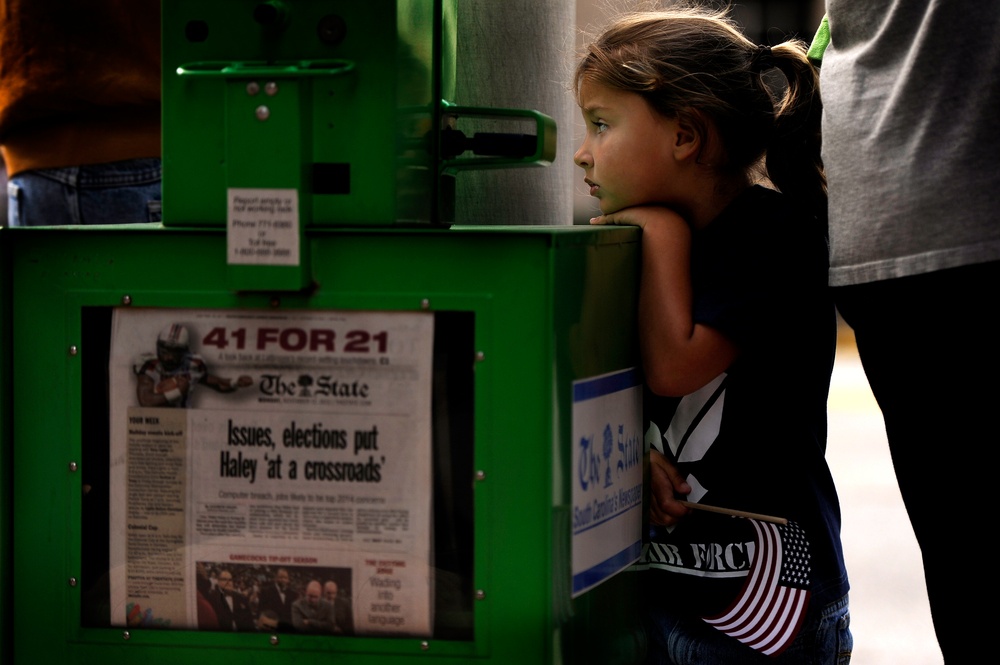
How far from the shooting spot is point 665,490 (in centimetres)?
173

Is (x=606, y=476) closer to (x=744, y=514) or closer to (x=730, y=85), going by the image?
(x=744, y=514)

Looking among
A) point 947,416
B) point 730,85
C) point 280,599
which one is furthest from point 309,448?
point 730,85

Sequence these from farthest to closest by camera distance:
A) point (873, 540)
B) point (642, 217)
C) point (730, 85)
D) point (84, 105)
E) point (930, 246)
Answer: point (873, 540) → point (84, 105) → point (730, 85) → point (642, 217) → point (930, 246)

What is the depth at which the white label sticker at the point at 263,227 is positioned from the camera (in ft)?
4.55

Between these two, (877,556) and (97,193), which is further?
(877,556)

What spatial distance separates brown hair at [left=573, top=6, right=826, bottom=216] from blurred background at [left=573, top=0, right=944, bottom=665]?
0.38 feet

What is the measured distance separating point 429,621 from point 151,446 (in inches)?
15.2

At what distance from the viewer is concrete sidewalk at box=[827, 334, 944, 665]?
306cm

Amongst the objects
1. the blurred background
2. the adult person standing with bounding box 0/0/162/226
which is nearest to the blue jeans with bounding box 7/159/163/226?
the adult person standing with bounding box 0/0/162/226

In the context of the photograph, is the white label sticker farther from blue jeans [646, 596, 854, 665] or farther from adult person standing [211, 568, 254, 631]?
blue jeans [646, 596, 854, 665]

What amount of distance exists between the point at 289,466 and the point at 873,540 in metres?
3.09

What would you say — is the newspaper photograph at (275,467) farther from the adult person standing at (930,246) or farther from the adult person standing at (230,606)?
the adult person standing at (930,246)

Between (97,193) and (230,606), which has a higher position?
(97,193)

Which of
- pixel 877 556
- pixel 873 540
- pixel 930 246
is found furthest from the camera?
pixel 873 540
